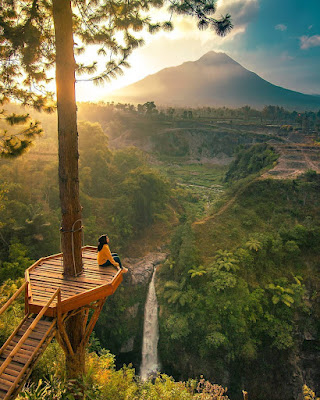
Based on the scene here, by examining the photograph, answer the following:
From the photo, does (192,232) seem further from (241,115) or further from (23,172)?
(241,115)

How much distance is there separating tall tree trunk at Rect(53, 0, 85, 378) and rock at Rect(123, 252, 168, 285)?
48.7 feet

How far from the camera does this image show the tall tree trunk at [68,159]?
17.8 ft

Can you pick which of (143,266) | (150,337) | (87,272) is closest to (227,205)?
(143,266)

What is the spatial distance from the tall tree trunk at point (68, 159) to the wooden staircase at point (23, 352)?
1.13 m

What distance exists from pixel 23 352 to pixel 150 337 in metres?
15.6

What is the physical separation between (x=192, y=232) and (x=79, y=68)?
15.5m

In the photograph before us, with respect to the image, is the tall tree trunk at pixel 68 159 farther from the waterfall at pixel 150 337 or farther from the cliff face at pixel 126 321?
the cliff face at pixel 126 321

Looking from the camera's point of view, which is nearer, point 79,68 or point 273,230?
point 79,68

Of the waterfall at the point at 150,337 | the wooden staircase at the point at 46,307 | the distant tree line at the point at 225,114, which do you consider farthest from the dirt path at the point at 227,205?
the distant tree line at the point at 225,114

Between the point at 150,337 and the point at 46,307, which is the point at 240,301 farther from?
the point at 46,307

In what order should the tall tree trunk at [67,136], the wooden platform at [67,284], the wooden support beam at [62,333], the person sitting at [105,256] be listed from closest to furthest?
the wooden support beam at [62,333]
the wooden platform at [67,284]
the tall tree trunk at [67,136]
the person sitting at [105,256]

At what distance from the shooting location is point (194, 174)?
53.3 metres

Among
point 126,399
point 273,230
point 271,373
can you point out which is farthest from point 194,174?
point 126,399

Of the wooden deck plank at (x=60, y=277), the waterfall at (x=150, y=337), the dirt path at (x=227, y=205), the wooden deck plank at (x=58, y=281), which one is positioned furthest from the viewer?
the dirt path at (x=227, y=205)
